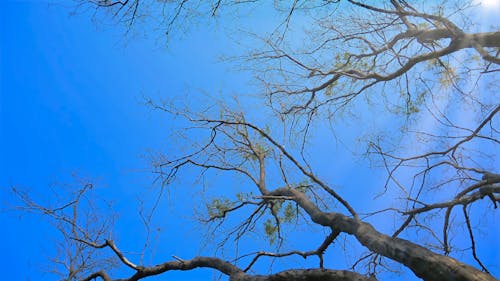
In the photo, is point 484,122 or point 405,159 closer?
point 484,122

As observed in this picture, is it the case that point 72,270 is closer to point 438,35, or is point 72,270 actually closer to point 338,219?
point 338,219

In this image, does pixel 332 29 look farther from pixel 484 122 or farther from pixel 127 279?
pixel 127 279

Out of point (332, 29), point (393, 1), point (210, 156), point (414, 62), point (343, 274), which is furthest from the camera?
point (210, 156)

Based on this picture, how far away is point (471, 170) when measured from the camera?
472 centimetres

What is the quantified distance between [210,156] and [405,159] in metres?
2.67

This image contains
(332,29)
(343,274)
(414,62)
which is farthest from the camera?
(332,29)

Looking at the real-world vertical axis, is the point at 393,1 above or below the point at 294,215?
above

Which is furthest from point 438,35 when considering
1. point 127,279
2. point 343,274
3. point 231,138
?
point 127,279

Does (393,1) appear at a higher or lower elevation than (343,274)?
higher

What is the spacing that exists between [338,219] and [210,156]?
2331 mm

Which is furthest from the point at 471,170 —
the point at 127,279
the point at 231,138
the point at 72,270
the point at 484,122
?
the point at 72,270

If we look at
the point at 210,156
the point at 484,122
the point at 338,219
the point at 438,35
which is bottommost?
the point at 338,219

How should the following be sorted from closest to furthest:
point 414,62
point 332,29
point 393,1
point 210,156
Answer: point 393,1 → point 414,62 → point 332,29 → point 210,156

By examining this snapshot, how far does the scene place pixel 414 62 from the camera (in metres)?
4.55
